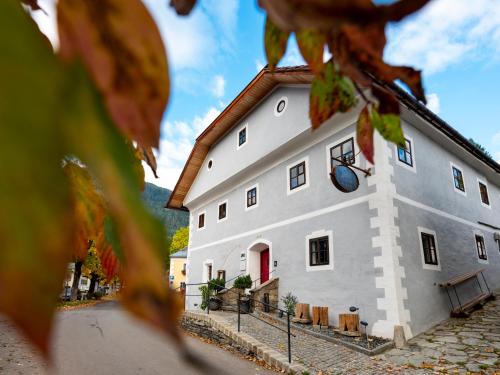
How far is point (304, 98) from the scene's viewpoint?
1094cm

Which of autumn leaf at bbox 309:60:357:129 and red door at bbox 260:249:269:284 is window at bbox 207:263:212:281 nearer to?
red door at bbox 260:249:269:284

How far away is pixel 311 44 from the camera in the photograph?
1.65ft

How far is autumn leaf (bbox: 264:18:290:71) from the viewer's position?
54cm

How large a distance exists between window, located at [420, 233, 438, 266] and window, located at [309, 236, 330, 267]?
2.63 metres

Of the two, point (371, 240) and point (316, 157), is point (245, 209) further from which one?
point (371, 240)

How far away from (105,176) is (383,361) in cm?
756

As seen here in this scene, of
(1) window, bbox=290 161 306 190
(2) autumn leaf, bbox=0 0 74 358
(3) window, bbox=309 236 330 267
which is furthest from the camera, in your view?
(1) window, bbox=290 161 306 190

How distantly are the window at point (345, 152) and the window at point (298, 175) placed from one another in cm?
127

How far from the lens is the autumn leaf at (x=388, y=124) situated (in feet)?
1.93

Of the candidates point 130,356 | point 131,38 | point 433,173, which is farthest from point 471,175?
point 131,38

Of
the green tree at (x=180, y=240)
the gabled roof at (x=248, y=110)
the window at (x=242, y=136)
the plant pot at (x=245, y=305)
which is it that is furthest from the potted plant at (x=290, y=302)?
the green tree at (x=180, y=240)

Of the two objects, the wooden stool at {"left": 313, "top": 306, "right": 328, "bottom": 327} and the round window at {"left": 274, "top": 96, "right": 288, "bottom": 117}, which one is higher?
the round window at {"left": 274, "top": 96, "right": 288, "bottom": 117}

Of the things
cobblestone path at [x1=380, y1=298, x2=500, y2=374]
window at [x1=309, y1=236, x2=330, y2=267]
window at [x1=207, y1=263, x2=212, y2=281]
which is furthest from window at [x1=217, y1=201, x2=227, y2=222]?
cobblestone path at [x1=380, y1=298, x2=500, y2=374]

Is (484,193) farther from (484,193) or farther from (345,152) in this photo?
(345,152)
